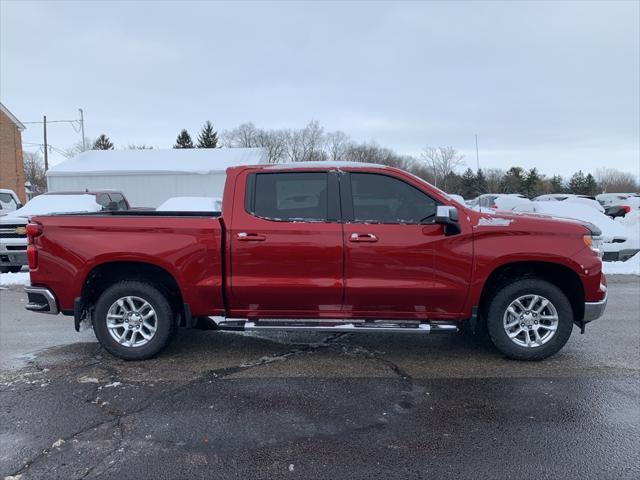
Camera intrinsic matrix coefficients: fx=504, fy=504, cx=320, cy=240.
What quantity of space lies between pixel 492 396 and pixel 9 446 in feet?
12.1

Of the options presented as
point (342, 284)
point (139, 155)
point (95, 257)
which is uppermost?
point (139, 155)

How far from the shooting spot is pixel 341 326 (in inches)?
193

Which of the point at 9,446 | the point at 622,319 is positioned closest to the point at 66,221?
the point at 9,446

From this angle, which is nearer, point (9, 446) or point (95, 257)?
point (9, 446)

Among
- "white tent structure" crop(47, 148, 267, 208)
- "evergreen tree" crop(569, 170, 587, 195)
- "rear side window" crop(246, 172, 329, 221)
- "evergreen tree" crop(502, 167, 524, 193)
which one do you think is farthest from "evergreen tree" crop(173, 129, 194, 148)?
"rear side window" crop(246, 172, 329, 221)

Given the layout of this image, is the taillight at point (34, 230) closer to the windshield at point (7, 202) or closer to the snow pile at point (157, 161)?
the windshield at point (7, 202)

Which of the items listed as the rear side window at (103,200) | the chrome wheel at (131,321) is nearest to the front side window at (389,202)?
the chrome wheel at (131,321)

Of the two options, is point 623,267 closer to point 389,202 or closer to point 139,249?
point 389,202

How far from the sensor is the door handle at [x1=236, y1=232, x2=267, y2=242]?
16.0 feet

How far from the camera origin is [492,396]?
4270mm

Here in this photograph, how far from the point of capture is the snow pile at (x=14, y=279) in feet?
33.3

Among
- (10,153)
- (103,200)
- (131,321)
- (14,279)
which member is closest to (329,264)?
(131,321)

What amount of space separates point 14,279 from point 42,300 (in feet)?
21.1

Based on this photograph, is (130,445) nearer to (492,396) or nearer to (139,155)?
(492,396)
